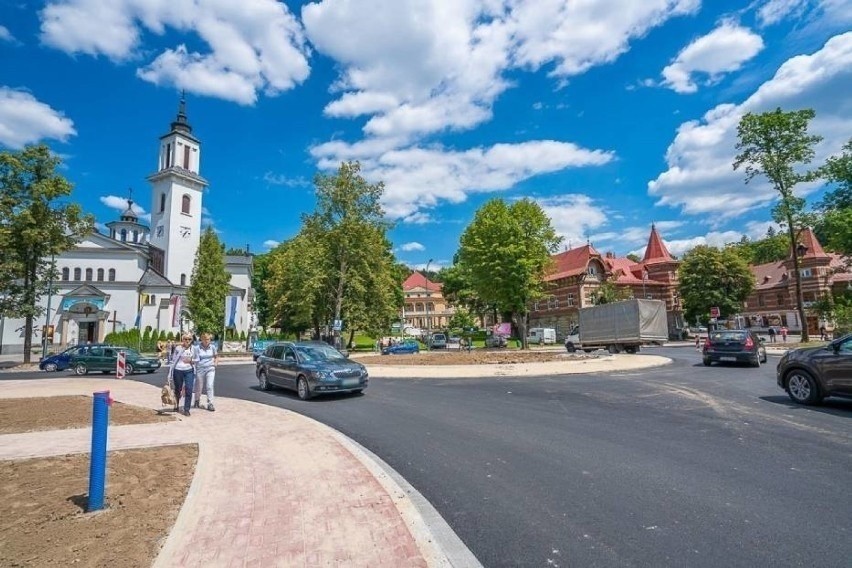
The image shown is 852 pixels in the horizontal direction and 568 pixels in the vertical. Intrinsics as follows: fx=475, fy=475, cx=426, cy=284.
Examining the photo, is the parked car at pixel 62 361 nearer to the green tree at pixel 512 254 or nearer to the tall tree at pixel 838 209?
the green tree at pixel 512 254

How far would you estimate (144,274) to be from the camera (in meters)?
52.4

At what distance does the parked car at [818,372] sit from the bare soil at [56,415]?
13689 millimetres

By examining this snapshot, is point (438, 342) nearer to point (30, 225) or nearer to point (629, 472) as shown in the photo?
point (30, 225)

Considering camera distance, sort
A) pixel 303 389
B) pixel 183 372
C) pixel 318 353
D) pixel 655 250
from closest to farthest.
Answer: pixel 183 372
pixel 303 389
pixel 318 353
pixel 655 250

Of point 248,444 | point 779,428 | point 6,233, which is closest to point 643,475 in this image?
point 779,428

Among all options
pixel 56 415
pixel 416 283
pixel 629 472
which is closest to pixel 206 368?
pixel 56 415

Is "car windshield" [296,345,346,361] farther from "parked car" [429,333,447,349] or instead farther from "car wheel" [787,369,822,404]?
"parked car" [429,333,447,349]

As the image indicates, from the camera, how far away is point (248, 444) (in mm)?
7840

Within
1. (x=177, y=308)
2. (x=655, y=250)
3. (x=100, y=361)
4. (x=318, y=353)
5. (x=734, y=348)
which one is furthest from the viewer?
(x=655, y=250)

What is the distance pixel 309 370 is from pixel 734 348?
1721cm

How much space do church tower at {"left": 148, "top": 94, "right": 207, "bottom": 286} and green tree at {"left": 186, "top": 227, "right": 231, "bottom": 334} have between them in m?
4.15

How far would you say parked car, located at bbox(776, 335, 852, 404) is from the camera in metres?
9.44

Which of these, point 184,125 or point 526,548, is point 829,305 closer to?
point 526,548

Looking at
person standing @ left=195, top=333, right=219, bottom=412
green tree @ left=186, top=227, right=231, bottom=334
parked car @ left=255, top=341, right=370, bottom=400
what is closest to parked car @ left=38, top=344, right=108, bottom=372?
parked car @ left=255, top=341, right=370, bottom=400
